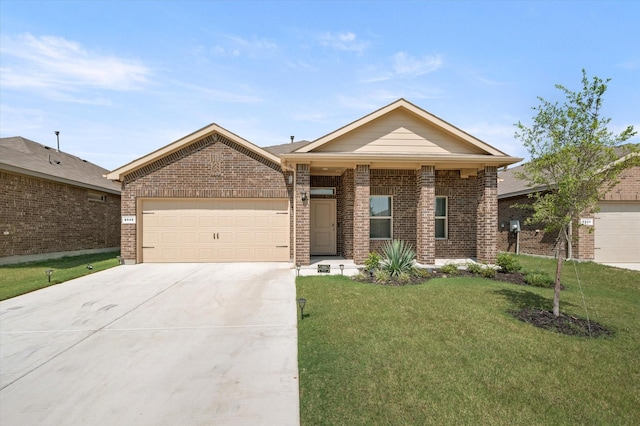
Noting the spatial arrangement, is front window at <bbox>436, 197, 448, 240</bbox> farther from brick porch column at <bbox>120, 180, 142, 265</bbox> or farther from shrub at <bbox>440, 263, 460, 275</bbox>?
brick porch column at <bbox>120, 180, 142, 265</bbox>

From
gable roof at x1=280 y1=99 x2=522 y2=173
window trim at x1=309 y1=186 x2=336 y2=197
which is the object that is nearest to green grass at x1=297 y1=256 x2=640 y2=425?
gable roof at x1=280 y1=99 x2=522 y2=173

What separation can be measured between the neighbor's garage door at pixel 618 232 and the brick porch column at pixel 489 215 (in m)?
5.40

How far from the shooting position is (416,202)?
12109 millimetres

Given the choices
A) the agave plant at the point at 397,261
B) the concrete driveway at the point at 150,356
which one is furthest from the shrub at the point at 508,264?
the concrete driveway at the point at 150,356

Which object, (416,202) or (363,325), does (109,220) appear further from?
(363,325)

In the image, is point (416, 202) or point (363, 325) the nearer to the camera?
Answer: point (363, 325)

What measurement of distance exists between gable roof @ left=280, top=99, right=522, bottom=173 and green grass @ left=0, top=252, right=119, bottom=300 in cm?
715

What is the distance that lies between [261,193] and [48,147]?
13.9 m

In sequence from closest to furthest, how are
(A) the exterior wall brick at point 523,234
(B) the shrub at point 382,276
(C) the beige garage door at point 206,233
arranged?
(B) the shrub at point 382,276
(C) the beige garage door at point 206,233
(A) the exterior wall brick at point 523,234

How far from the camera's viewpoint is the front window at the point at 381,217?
483 inches

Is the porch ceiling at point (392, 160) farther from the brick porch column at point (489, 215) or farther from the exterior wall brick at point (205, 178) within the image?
the exterior wall brick at point (205, 178)

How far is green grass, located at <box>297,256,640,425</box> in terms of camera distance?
306cm

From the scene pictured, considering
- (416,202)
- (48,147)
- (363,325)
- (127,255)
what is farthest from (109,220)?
(363,325)

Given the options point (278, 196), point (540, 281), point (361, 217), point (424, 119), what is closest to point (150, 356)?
point (361, 217)
